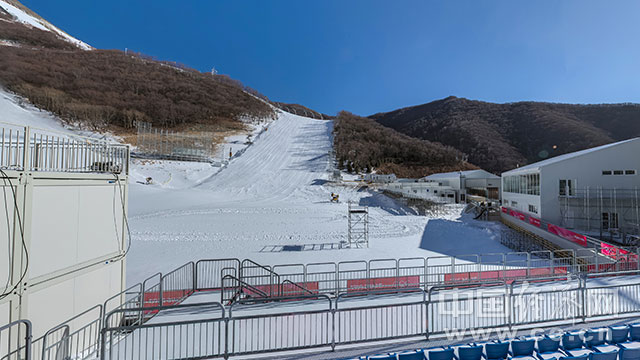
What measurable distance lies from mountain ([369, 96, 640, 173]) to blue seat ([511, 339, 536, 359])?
363 feet

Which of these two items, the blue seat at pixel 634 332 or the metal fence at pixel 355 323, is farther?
the metal fence at pixel 355 323

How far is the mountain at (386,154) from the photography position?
56.1 m

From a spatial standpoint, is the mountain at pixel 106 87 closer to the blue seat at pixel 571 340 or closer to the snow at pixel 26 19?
the snow at pixel 26 19

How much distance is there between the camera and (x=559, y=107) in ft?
410

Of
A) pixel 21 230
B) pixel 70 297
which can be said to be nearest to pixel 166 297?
pixel 70 297

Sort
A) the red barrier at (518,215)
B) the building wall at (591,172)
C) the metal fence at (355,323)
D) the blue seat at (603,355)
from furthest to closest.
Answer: the red barrier at (518,215) → the building wall at (591,172) → the metal fence at (355,323) → the blue seat at (603,355)

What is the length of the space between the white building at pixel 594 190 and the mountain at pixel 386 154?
32528 mm

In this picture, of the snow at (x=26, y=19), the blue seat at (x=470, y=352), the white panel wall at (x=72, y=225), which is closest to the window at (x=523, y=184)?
the blue seat at (x=470, y=352)

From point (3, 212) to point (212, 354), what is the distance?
4.32 meters

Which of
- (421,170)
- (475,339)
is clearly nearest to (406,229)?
(475,339)

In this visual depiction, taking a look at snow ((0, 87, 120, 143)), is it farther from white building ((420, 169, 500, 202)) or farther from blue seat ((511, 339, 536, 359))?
blue seat ((511, 339, 536, 359))

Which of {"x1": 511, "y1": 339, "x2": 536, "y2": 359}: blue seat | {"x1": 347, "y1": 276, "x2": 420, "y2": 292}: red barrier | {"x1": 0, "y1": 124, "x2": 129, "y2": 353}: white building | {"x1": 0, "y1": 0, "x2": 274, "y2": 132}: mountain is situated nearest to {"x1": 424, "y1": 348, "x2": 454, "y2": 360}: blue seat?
{"x1": 511, "y1": 339, "x2": 536, "y2": 359}: blue seat

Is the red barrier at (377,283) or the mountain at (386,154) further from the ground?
the mountain at (386,154)

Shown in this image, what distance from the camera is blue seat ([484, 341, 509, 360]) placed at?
15.9 feet
